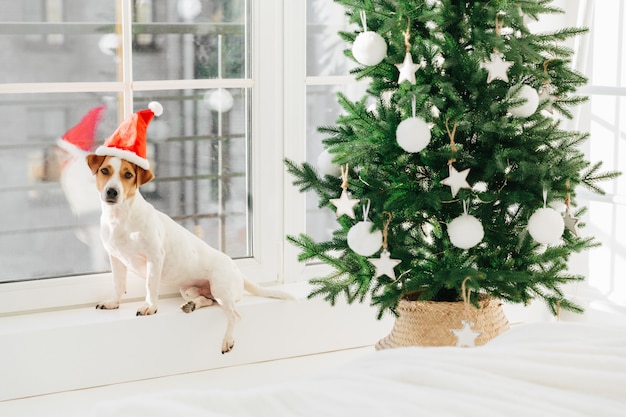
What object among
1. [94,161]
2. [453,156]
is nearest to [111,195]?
[94,161]

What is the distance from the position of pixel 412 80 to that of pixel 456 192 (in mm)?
330

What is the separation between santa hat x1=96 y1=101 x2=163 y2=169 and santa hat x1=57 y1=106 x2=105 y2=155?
219 mm

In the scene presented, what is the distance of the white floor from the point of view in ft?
8.68

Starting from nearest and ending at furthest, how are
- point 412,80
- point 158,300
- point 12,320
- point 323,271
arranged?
point 412,80
point 12,320
point 158,300
point 323,271

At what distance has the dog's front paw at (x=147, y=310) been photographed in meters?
2.86

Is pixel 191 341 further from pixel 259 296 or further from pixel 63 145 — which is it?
pixel 63 145

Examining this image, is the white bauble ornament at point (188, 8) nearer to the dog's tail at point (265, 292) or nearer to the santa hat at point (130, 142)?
the santa hat at point (130, 142)

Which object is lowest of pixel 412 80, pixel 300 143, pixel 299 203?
pixel 299 203

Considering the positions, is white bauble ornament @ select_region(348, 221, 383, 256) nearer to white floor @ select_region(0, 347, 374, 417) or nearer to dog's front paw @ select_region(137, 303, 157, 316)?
white floor @ select_region(0, 347, 374, 417)

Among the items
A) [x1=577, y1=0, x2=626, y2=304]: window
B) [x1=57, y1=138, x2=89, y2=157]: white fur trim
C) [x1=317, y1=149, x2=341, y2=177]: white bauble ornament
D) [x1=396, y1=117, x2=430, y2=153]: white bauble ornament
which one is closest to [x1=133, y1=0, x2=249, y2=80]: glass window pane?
[x1=57, y1=138, x2=89, y2=157]: white fur trim

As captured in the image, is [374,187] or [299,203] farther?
[299,203]

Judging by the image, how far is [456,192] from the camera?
2.54 meters

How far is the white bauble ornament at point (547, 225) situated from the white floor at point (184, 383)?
738 millimetres

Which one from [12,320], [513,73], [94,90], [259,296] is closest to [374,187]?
[513,73]
